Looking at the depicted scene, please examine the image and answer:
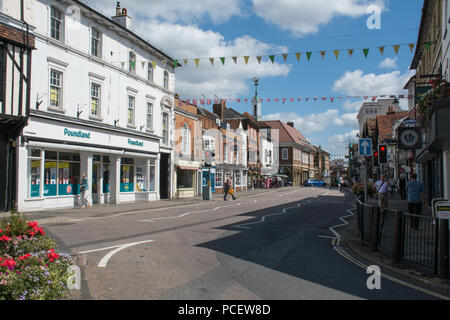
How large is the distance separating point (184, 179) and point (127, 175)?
804 cm

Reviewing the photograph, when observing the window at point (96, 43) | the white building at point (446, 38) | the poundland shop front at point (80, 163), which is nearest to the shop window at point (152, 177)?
the poundland shop front at point (80, 163)

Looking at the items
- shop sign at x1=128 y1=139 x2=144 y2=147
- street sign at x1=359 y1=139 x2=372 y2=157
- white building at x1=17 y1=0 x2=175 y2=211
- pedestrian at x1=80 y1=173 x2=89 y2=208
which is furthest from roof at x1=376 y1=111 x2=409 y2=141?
pedestrian at x1=80 y1=173 x2=89 y2=208

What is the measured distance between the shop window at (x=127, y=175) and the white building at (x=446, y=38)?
18203mm

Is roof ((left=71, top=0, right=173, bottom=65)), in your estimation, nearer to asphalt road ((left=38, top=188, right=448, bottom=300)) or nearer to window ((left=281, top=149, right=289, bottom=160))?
asphalt road ((left=38, top=188, right=448, bottom=300))

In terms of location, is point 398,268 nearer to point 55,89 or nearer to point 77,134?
point 77,134

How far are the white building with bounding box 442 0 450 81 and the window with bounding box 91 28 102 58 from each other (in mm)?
17177

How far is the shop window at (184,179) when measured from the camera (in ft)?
102

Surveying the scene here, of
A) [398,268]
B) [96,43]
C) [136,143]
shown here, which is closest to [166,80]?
[136,143]

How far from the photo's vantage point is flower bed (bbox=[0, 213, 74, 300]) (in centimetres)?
451

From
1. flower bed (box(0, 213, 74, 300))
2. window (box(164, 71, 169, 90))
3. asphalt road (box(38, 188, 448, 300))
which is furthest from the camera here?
window (box(164, 71, 169, 90))

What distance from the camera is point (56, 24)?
18.6 meters

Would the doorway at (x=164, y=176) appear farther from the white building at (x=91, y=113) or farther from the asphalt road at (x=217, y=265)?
the asphalt road at (x=217, y=265)

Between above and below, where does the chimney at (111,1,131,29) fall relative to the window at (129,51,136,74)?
above
